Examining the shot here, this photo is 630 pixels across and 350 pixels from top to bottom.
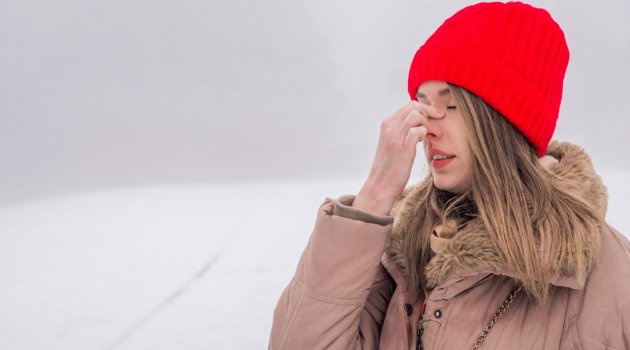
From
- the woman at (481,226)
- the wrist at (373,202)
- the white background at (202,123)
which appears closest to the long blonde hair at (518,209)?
the woman at (481,226)

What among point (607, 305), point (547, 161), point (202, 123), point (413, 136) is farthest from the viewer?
point (202, 123)

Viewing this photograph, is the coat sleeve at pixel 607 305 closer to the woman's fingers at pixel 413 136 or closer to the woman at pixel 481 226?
the woman at pixel 481 226

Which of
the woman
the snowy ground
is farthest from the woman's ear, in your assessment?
the snowy ground

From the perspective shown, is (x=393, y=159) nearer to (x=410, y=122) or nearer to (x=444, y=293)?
(x=410, y=122)

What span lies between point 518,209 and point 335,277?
1.02 feet

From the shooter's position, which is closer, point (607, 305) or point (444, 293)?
point (607, 305)

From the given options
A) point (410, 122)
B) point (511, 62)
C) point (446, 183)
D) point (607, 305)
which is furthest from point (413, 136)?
point (607, 305)

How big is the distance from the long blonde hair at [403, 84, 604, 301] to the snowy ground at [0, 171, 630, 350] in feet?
3.80

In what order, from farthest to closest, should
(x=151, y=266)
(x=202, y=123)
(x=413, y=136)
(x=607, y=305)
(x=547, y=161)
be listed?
(x=202, y=123) < (x=151, y=266) < (x=547, y=161) < (x=413, y=136) < (x=607, y=305)

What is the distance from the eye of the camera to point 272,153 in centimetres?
500

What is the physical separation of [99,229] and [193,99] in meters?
2.52

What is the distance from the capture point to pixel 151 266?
241cm

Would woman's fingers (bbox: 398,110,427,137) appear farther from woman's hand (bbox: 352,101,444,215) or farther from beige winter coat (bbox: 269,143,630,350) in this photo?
beige winter coat (bbox: 269,143,630,350)

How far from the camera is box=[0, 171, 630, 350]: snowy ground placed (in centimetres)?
179
